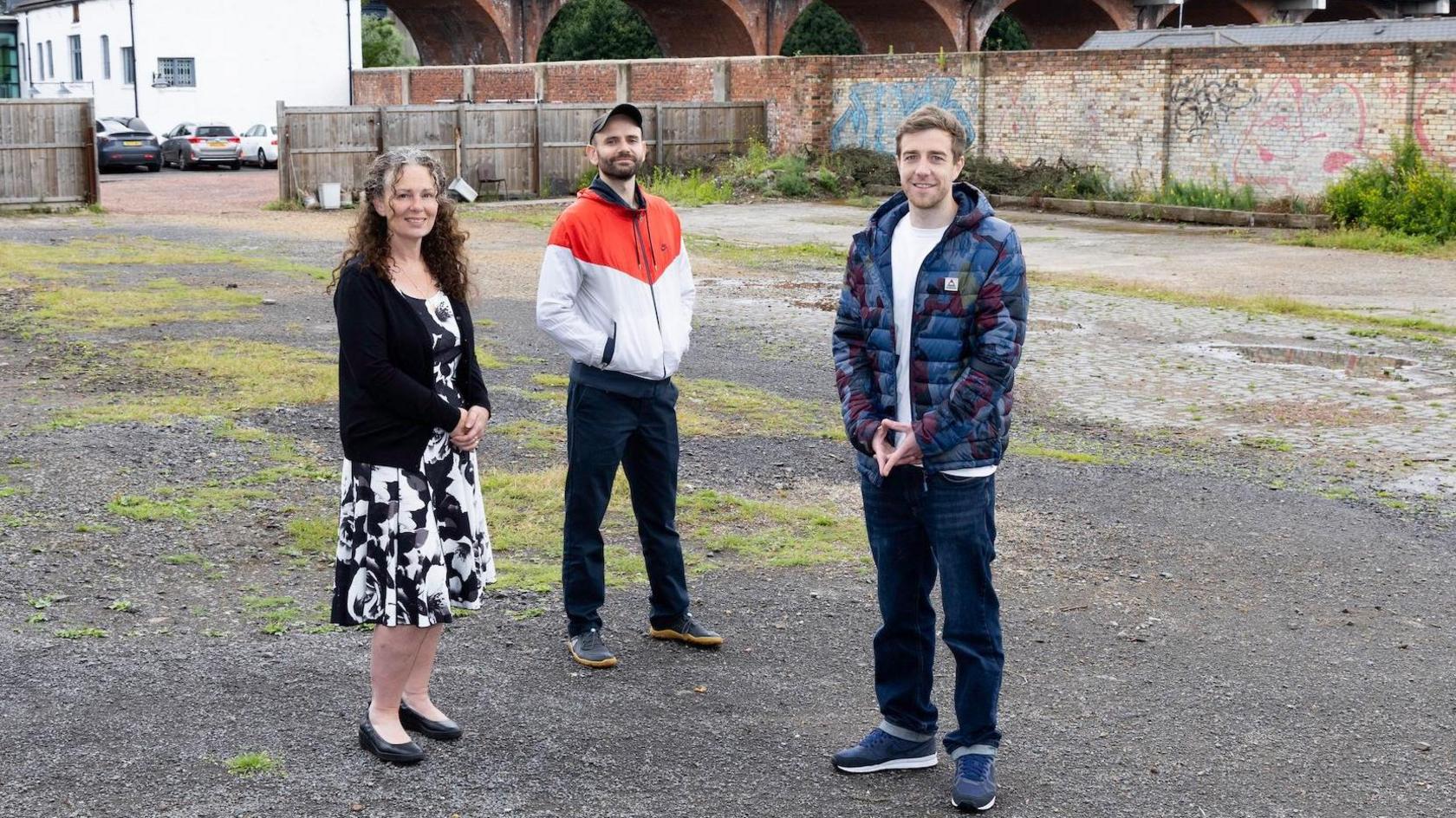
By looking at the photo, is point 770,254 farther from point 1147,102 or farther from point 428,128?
point 428,128

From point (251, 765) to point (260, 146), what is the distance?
40.5 meters

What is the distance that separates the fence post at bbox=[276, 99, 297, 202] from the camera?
27.6 metres

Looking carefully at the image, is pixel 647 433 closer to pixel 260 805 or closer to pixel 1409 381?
pixel 260 805

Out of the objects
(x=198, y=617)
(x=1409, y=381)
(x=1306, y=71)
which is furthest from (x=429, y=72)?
(x=198, y=617)

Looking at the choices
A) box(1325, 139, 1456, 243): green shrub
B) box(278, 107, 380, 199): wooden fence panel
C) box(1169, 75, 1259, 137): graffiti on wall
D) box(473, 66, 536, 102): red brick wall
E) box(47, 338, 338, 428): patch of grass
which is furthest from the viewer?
box(473, 66, 536, 102): red brick wall

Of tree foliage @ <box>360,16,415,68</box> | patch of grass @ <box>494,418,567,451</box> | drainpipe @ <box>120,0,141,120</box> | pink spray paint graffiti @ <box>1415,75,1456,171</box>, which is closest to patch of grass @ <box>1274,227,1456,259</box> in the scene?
pink spray paint graffiti @ <box>1415,75,1456,171</box>

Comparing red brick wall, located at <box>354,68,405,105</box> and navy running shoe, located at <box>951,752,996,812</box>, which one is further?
red brick wall, located at <box>354,68,405,105</box>

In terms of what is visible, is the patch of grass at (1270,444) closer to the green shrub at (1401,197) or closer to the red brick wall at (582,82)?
the green shrub at (1401,197)

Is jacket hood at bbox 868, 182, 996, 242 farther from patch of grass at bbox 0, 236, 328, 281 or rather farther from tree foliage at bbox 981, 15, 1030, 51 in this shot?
tree foliage at bbox 981, 15, 1030, 51

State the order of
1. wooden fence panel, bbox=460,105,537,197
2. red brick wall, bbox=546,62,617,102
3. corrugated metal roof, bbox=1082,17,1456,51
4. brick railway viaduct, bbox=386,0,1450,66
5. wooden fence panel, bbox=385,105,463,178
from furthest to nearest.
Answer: brick railway viaduct, bbox=386,0,1450,66 → red brick wall, bbox=546,62,617,102 → wooden fence panel, bbox=460,105,537,197 → wooden fence panel, bbox=385,105,463,178 → corrugated metal roof, bbox=1082,17,1456,51

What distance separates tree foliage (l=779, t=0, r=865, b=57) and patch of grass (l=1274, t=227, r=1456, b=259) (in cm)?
3760

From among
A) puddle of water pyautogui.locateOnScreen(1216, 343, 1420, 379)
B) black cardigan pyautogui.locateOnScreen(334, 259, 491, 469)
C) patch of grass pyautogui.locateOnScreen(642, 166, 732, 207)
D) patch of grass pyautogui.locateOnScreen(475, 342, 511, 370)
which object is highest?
patch of grass pyautogui.locateOnScreen(642, 166, 732, 207)

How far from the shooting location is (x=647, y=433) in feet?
17.2

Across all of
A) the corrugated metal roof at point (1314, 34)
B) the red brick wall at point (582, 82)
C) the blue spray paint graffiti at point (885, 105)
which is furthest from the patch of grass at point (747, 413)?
the red brick wall at point (582, 82)
